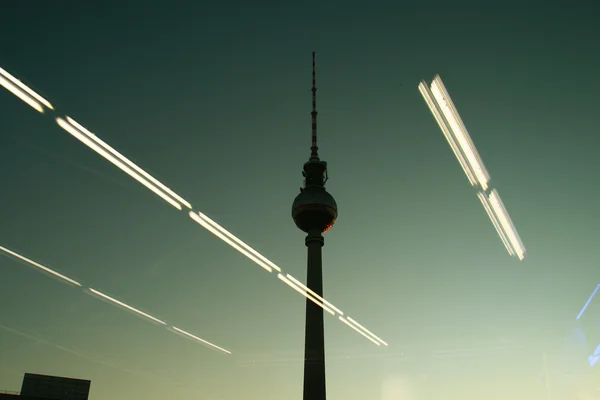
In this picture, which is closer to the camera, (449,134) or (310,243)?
(449,134)

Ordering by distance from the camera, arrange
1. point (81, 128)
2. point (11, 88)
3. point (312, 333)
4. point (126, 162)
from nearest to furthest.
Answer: point (11, 88) → point (81, 128) → point (126, 162) → point (312, 333)

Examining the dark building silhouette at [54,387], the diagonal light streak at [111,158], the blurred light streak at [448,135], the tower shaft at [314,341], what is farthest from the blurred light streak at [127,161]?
the dark building silhouette at [54,387]

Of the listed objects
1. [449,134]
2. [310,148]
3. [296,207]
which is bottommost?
[449,134]

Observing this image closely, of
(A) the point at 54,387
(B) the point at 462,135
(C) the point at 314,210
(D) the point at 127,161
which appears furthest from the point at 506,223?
(A) the point at 54,387

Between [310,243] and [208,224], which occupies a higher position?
[310,243]

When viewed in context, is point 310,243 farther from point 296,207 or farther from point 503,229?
point 503,229

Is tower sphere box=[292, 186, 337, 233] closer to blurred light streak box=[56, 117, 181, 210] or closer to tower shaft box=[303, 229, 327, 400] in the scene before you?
tower shaft box=[303, 229, 327, 400]

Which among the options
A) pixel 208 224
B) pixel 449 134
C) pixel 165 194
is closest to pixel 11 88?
pixel 165 194

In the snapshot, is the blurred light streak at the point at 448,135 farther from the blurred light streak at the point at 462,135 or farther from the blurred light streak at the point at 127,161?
the blurred light streak at the point at 127,161
